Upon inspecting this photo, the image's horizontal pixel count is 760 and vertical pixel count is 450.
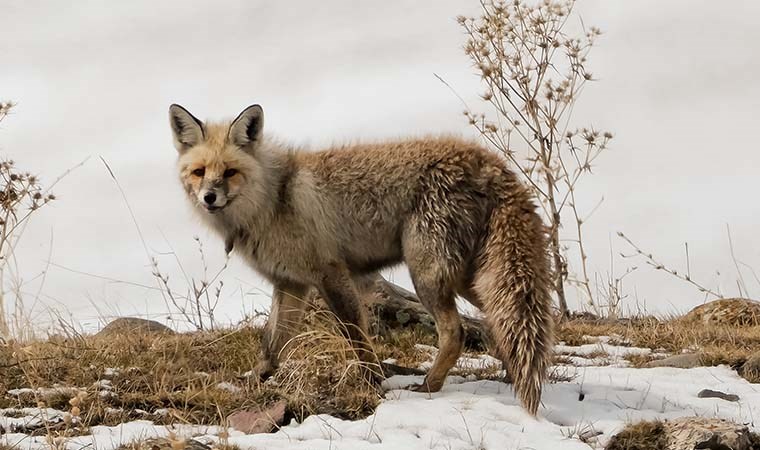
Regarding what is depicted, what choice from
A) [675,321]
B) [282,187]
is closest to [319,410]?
[282,187]

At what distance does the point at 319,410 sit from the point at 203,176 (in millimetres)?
2073

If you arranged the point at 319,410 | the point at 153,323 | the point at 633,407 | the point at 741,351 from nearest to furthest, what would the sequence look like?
the point at 319,410 → the point at 633,407 → the point at 741,351 → the point at 153,323

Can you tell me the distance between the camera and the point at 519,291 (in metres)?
6.75

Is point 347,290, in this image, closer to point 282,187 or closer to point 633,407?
point 282,187

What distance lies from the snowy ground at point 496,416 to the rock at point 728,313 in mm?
2794

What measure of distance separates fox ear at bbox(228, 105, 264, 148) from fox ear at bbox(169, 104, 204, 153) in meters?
0.27

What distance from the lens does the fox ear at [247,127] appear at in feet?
24.6

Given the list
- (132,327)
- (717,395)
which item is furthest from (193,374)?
(717,395)

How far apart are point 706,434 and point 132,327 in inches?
231

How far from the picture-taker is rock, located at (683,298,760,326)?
10.6 m

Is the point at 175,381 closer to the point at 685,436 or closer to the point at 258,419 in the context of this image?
the point at 258,419

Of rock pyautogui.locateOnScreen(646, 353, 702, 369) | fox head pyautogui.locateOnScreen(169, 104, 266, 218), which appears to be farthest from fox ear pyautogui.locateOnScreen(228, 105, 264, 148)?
rock pyautogui.locateOnScreen(646, 353, 702, 369)

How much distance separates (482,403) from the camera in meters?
6.62

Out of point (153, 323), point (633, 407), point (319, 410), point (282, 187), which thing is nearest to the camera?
point (319, 410)
